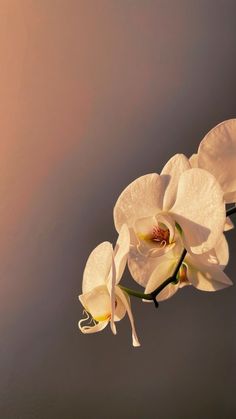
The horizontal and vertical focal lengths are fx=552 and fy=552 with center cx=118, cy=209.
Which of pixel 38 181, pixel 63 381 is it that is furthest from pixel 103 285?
pixel 63 381

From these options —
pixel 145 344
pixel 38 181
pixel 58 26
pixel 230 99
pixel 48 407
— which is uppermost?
pixel 58 26

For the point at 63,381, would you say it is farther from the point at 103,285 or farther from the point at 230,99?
the point at 103,285

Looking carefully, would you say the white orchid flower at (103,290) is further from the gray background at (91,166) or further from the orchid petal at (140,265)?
the gray background at (91,166)

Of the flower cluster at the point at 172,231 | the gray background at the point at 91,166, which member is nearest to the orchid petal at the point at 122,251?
the flower cluster at the point at 172,231

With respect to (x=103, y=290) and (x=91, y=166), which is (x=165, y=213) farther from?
(x=91, y=166)

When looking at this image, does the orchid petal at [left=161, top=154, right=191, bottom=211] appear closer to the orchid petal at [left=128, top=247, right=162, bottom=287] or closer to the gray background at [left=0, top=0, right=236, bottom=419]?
the orchid petal at [left=128, top=247, right=162, bottom=287]

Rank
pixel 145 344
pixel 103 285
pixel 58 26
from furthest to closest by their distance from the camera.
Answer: pixel 145 344 < pixel 58 26 < pixel 103 285

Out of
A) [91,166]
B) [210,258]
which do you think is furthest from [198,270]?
[91,166]
